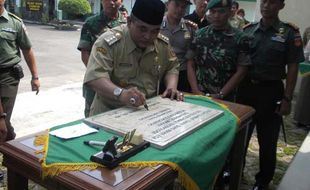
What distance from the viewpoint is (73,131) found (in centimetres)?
159

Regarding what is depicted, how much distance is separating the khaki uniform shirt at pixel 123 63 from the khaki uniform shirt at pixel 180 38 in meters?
0.75

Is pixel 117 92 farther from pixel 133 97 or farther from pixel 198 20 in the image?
pixel 198 20

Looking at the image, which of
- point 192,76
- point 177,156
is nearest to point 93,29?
point 192,76

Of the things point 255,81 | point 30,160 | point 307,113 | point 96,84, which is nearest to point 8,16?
point 96,84

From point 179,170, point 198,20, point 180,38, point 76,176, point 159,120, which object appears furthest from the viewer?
point 198,20

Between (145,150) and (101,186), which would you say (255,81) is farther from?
(101,186)

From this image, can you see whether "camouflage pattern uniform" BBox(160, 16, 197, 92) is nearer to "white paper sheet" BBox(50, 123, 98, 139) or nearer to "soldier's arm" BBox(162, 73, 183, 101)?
"soldier's arm" BBox(162, 73, 183, 101)

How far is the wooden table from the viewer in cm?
122

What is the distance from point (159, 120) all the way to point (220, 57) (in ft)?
4.03

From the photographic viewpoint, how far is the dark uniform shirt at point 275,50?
2.90m

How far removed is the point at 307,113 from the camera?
5.11 meters

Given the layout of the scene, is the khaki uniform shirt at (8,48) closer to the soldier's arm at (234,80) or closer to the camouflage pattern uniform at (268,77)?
the soldier's arm at (234,80)

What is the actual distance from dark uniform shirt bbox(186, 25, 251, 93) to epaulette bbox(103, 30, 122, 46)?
3.35 feet

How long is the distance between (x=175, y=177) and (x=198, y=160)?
0.51 feet
